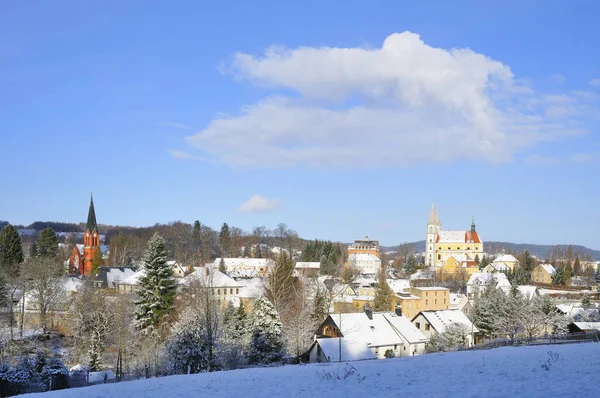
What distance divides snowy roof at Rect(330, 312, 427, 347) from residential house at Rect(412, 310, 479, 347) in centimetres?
470

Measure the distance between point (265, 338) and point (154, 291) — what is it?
1016 cm

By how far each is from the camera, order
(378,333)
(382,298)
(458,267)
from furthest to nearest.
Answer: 1. (458,267)
2. (382,298)
3. (378,333)

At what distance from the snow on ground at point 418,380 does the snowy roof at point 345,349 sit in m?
14.1

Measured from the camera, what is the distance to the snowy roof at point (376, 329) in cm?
4506

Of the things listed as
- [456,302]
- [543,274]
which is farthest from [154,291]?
[543,274]

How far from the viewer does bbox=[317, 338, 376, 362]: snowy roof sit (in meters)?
37.5

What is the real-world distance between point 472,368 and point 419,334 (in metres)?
31.4

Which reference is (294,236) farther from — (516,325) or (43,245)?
(516,325)

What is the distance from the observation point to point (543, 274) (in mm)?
137875

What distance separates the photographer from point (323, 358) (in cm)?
3744

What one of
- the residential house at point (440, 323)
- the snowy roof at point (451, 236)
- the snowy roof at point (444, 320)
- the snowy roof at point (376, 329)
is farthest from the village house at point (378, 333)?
the snowy roof at point (451, 236)

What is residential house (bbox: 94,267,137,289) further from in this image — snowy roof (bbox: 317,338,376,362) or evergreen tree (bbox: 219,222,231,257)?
evergreen tree (bbox: 219,222,231,257)

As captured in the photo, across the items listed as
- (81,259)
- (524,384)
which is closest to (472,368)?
(524,384)

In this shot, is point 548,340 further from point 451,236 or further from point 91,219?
point 451,236
